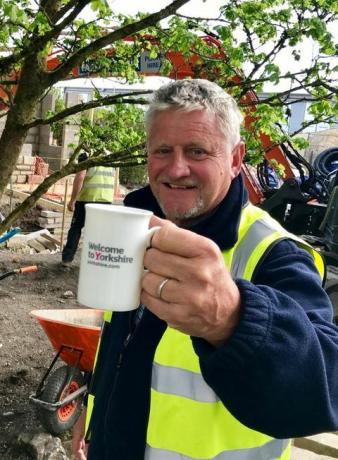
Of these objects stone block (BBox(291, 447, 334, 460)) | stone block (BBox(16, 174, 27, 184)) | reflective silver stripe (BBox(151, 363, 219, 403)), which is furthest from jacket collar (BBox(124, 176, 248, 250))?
stone block (BBox(16, 174, 27, 184))

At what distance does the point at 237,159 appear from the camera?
1733mm

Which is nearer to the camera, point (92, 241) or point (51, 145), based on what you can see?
point (92, 241)

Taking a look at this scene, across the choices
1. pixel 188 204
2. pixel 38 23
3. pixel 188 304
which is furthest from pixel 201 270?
pixel 38 23

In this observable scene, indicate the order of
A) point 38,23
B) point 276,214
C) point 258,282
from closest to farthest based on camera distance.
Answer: point 258,282 < point 38,23 < point 276,214

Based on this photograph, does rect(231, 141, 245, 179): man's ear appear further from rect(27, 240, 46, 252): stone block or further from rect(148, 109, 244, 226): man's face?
rect(27, 240, 46, 252): stone block

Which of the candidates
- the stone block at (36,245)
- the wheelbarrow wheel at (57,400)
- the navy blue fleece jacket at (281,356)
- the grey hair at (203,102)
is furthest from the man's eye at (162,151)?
the stone block at (36,245)

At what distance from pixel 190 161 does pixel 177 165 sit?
44 millimetres

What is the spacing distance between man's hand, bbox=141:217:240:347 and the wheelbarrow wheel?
2799mm

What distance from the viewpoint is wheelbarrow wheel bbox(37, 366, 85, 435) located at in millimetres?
3518

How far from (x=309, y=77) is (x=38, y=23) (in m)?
1.95

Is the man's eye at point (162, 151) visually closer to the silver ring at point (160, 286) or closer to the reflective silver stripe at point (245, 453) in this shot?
the silver ring at point (160, 286)

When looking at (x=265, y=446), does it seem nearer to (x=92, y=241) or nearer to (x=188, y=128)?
(x=92, y=241)

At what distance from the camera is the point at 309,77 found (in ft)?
12.4

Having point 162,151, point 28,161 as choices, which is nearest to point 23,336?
point 162,151
